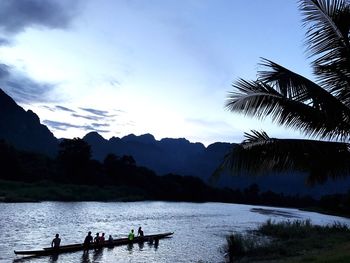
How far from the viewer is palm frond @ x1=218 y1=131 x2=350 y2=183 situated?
10211 millimetres

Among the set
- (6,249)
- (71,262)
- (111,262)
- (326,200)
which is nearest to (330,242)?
(111,262)

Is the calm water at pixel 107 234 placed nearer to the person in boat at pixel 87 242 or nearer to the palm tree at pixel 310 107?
the person in boat at pixel 87 242

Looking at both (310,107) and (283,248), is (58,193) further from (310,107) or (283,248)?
(310,107)

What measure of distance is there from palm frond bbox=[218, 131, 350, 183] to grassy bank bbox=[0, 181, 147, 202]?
68089 millimetres

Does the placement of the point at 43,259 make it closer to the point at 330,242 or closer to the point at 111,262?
the point at 111,262

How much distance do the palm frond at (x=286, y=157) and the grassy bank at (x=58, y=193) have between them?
68089 millimetres

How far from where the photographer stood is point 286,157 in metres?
10.5

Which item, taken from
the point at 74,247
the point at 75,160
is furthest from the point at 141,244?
the point at 75,160

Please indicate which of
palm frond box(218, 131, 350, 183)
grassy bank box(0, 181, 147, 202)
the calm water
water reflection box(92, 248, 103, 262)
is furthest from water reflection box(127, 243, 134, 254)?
grassy bank box(0, 181, 147, 202)

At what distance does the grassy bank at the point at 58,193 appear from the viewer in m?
77.4

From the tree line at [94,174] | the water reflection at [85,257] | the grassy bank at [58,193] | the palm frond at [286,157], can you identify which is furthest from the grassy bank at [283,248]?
the tree line at [94,174]

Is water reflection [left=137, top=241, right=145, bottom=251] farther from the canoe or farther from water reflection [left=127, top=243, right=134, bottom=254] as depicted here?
water reflection [left=127, top=243, right=134, bottom=254]

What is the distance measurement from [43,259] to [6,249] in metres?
4.46

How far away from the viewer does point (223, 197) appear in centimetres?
15412
